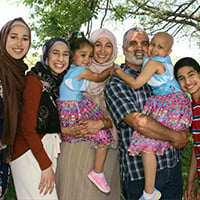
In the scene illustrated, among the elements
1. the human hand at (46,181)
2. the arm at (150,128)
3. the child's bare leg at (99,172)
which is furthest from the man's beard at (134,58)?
the human hand at (46,181)

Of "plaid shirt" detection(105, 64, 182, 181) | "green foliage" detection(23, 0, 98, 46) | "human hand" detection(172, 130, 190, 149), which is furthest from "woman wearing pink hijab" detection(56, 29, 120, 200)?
"green foliage" detection(23, 0, 98, 46)

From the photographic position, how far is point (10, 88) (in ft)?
7.38

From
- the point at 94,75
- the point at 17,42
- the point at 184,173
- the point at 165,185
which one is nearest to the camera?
the point at 17,42

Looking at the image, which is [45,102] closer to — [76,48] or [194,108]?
[76,48]

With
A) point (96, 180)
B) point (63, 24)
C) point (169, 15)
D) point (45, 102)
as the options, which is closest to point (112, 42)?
point (45, 102)

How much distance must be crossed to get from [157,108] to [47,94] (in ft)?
3.14

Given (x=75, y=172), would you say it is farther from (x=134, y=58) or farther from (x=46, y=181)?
(x=134, y=58)

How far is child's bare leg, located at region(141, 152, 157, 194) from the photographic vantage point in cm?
245

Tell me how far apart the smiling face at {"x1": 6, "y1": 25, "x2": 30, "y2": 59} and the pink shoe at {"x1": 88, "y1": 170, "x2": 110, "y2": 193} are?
126cm

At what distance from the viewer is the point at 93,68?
3.02m

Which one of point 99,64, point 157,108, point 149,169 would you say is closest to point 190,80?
point 157,108

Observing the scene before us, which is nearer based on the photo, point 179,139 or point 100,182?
point 179,139

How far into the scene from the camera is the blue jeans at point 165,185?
256 cm

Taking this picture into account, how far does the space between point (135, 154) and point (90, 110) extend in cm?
61
